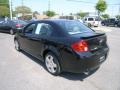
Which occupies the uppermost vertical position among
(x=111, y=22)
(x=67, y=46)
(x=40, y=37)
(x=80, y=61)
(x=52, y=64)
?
(x=111, y=22)

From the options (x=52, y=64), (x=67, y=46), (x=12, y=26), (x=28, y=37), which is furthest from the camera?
(x=12, y=26)

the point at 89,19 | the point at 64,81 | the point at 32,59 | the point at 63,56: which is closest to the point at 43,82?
the point at 64,81

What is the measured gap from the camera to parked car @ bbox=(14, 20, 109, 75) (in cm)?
403

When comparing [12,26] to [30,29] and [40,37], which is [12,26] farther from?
[40,37]

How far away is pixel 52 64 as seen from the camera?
481 centimetres

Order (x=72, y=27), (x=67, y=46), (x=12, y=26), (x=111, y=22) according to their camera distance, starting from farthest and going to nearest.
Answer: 1. (x=111, y=22)
2. (x=12, y=26)
3. (x=72, y=27)
4. (x=67, y=46)

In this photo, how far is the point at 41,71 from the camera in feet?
16.8

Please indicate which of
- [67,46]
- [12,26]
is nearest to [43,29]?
[67,46]

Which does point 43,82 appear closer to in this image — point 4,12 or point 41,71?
point 41,71

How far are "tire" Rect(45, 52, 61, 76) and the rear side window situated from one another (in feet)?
2.09

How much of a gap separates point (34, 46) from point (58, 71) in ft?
4.87

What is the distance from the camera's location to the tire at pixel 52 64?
458cm

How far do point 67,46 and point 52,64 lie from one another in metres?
0.96

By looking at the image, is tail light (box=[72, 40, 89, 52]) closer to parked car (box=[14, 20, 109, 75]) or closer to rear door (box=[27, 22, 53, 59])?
parked car (box=[14, 20, 109, 75])
